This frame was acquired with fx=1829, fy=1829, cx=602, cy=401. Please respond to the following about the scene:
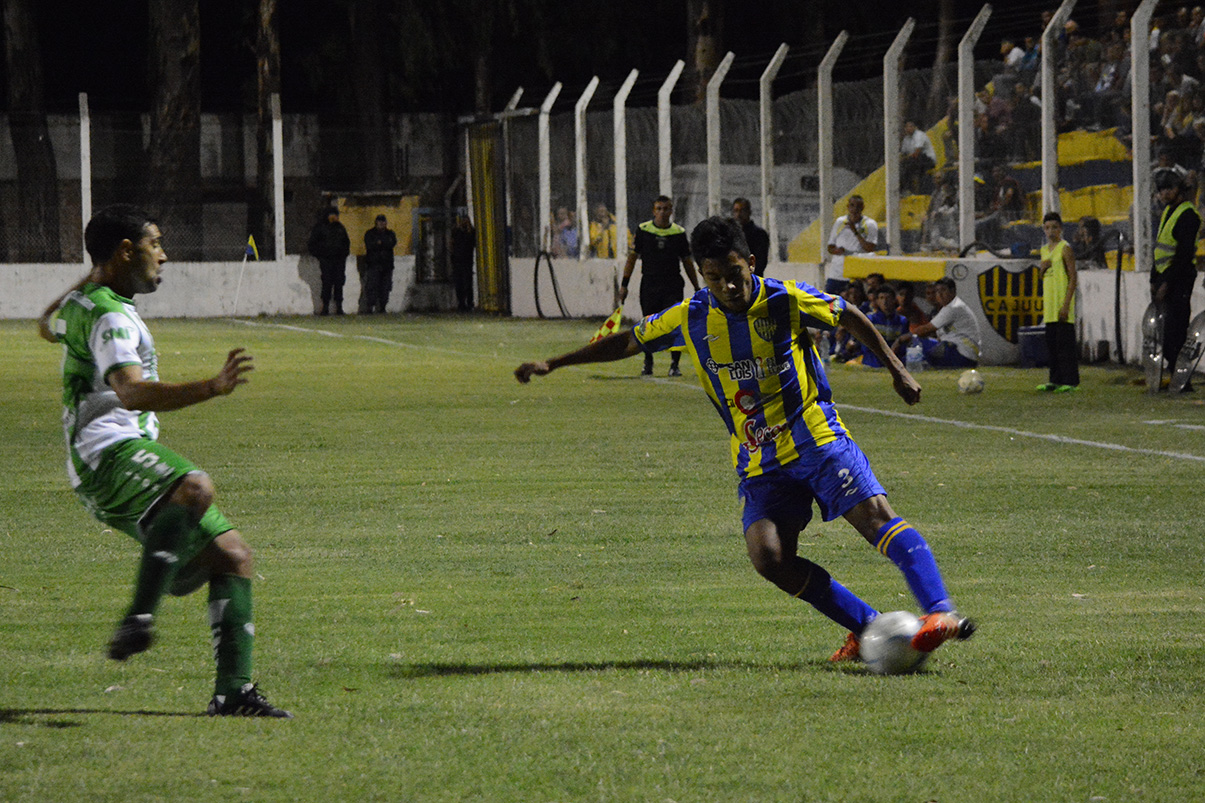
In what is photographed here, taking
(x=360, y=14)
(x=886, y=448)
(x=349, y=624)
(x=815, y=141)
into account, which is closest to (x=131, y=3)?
(x=360, y=14)

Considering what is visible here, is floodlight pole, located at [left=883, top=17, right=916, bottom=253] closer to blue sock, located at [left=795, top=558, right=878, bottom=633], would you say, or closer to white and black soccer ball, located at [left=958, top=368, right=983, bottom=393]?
white and black soccer ball, located at [left=958, top=368, right=983, bottom=393]

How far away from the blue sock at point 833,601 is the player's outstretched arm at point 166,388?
2163 mm

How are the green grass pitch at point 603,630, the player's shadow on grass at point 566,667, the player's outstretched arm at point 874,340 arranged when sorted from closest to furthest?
the green grass pitch at point 603,630 < the player's shadow on grass at point 566,667 < the player's outstretched arm at point 874,340

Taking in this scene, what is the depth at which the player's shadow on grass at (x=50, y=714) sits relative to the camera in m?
5.34

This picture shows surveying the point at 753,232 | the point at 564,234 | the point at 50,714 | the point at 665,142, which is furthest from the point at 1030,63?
the point at 50,714

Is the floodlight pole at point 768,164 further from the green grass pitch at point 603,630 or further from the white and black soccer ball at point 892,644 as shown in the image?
the white and black soccer ball at point 892,644

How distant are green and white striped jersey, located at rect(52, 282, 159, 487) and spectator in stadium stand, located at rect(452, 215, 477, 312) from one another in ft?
100

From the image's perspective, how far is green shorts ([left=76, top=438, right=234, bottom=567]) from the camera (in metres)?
5.34

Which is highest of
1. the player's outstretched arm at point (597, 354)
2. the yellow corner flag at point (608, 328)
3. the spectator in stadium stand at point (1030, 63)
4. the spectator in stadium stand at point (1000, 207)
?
the spectator in stadium stand at point (1030, 63)

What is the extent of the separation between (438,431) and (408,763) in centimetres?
940

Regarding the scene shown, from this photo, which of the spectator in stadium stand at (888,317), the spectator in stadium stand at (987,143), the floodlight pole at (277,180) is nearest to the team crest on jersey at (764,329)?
the spectator in stadium stand at (888,317)

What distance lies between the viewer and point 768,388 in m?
6.36

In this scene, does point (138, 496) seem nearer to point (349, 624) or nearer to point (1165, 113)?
point (349, 624)

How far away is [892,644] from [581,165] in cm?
2648
